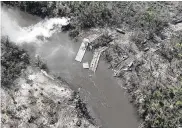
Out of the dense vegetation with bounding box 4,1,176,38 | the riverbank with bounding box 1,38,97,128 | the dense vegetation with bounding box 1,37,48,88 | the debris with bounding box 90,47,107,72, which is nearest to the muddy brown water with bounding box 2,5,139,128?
the debris with bounding box 90,47,107,72

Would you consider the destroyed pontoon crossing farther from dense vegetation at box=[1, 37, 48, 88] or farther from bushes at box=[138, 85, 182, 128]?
bushes at box=[138, 85, 182, 128]

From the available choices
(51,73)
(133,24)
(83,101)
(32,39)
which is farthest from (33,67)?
(133,24)

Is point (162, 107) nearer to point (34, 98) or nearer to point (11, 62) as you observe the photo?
point (34, 98)

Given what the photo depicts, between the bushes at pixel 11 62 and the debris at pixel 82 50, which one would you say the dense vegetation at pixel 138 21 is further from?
the bushes at pixel 11 62

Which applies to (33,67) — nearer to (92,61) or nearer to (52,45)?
(52,45)

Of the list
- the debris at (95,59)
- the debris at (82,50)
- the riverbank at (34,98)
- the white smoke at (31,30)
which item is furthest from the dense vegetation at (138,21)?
the riverbank at (34,98)

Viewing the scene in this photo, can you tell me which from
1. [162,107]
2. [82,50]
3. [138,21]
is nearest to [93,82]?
[82,50]
